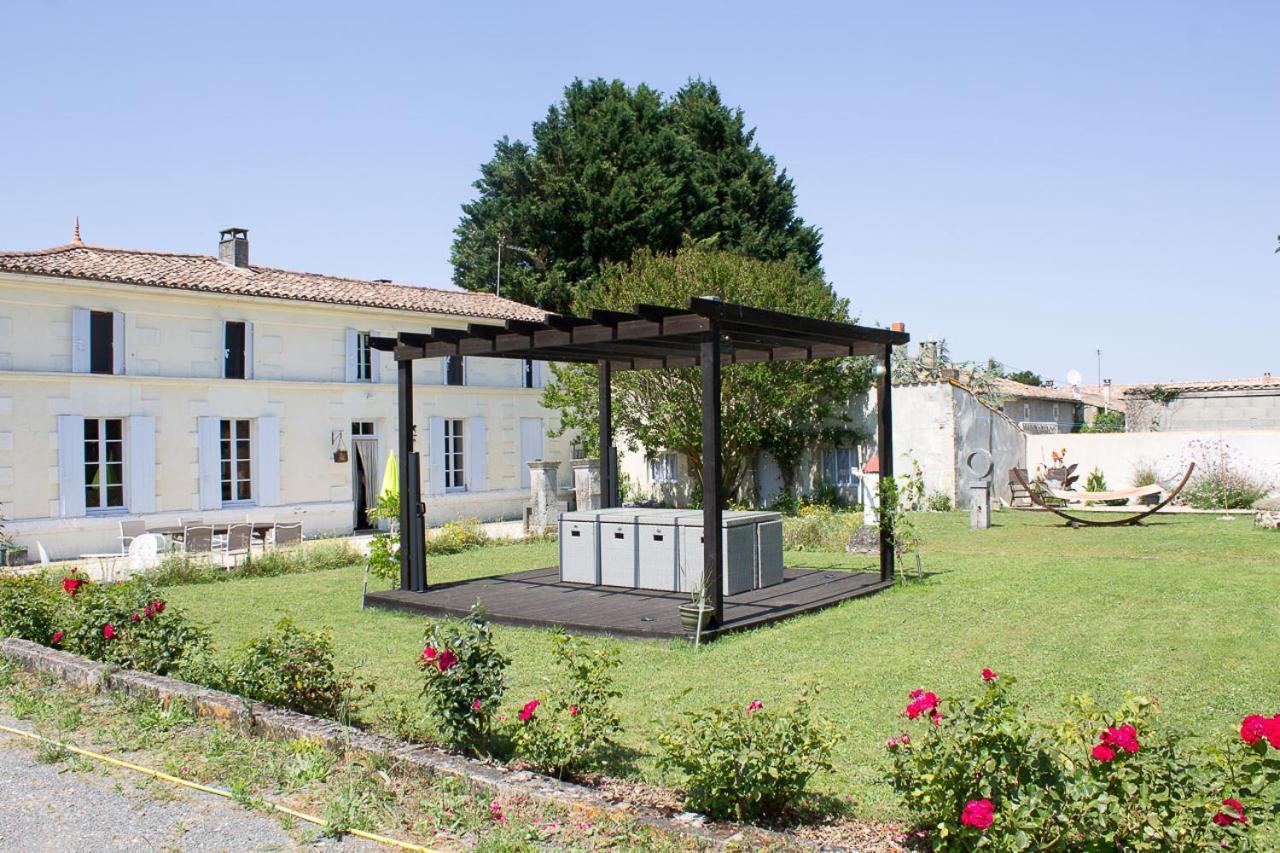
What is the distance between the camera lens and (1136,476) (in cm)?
2419

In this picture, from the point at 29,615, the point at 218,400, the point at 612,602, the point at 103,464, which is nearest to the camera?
the point at 29,615

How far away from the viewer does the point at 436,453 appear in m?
24.3

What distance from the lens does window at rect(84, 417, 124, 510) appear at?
18.5 meters

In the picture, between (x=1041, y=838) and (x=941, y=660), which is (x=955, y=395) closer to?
(x=941, y=660)

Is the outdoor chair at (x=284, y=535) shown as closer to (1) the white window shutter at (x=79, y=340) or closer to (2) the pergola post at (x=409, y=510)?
(1) the white window shutter at (x=79, y=340)

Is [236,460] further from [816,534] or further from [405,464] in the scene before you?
[816,534]

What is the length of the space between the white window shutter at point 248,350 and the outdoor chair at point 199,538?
19.7 ft

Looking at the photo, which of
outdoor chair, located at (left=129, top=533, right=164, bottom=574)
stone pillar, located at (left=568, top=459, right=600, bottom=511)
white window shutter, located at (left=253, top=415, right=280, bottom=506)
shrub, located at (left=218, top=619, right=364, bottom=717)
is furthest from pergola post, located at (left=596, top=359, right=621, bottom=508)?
white window shutter, located at (left=253, top=415, right=280, bottom=506)

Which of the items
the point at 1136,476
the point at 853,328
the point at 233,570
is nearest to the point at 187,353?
the point at 233,570

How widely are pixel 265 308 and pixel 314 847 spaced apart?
1847cm

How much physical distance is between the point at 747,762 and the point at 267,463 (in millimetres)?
18516

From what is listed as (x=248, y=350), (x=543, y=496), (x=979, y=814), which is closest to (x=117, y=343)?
(x=248, y=350)

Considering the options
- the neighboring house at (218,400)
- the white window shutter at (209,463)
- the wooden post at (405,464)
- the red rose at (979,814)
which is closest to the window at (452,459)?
the neighboring house at (218,400)

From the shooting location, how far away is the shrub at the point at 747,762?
4.27m
